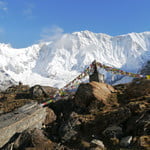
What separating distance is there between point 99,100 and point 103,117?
342cm

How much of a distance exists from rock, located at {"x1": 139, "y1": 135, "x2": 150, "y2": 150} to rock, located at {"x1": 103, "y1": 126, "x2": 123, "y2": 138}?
1964mm

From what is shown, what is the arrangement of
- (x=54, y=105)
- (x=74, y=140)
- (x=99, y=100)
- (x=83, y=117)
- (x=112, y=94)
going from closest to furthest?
1. (x=74, y=140)
2. (x=83, y=117)
3. (x=99, y=100)
4. (x=112, y=94)
5. (x=54, y=105)

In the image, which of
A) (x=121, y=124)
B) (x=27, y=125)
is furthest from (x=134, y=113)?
(x=27, y=125)

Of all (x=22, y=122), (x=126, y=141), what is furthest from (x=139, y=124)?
(x=22, y=122)

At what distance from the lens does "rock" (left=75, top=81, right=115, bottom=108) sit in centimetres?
1958

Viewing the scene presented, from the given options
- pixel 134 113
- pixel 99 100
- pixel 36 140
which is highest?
pixel 99 100

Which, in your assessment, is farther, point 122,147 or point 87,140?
point 87,140

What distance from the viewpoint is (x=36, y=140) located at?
47.4ft

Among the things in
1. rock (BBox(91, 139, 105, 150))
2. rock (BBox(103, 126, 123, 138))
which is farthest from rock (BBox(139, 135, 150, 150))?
rock (BBox(91, 139, 105, 150))

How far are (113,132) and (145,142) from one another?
272 centimetres

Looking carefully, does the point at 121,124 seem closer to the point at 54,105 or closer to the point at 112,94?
the point at 112,94

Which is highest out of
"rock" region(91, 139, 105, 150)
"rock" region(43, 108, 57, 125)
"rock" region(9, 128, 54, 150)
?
"rock" region(43, 108, 57, 125)

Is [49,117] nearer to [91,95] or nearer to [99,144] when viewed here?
[91,95]

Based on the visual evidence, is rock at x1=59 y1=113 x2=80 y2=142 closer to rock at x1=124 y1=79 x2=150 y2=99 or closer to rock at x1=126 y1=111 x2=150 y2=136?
rock at x1=126 y1=111 x2=150 y2=136
